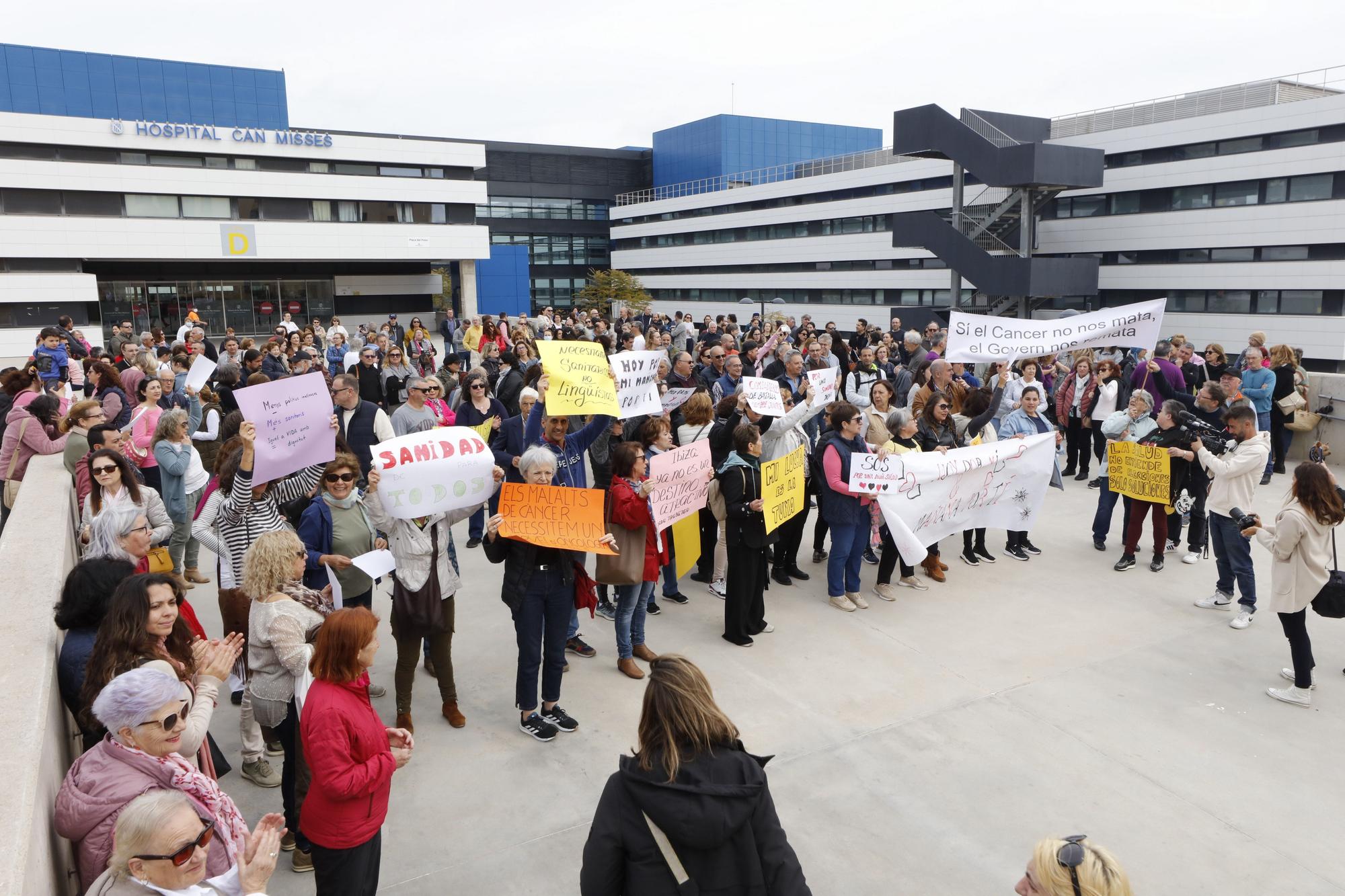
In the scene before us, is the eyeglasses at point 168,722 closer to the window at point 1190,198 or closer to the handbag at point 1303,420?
the handbag at point 1303,420

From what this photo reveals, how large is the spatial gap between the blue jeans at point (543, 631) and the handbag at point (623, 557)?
68 cm

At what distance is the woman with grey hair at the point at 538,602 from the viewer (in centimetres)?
581

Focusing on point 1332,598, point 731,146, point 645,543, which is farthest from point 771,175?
point 1332,598

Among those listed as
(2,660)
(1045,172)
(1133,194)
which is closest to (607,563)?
(2,660)

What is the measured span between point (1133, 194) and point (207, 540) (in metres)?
44.0

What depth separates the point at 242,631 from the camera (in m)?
5.84

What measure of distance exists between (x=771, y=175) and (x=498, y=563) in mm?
62399

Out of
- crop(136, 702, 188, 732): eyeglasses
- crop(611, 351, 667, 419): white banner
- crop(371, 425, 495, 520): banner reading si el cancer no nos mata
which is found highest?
crop(611, 351, 667, 419): white banner

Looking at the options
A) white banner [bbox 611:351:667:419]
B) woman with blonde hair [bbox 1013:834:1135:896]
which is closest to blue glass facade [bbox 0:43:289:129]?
white banner [bbox 611:351:667:419]

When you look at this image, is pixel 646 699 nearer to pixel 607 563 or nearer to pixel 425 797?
pixel 425 797

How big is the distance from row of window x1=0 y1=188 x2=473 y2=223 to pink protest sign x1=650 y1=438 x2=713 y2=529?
46.3 meters

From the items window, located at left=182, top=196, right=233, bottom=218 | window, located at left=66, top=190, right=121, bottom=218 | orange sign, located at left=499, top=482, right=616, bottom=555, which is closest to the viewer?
orange sign, located at left=499, top=482, right=616, bottom=555

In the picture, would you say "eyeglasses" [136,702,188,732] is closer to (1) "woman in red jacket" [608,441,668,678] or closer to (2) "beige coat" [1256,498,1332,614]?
(1) "woman in red jacket" [608,441,668,678]

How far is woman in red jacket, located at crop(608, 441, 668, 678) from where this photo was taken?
6629mm
